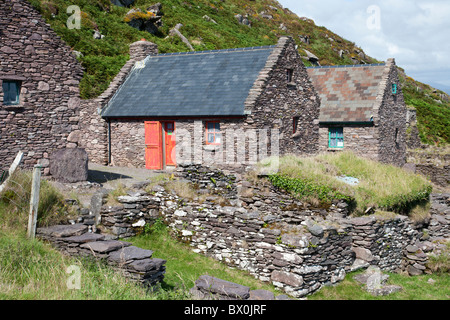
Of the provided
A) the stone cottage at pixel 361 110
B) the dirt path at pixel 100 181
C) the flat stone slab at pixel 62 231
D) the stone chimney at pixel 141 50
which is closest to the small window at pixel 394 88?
the stone cottage at pixel 361 110

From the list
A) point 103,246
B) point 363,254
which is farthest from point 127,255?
point 363,254

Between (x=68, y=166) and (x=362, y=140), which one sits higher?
(x=362, y=140)

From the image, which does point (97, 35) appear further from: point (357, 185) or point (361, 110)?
point (357, 185)

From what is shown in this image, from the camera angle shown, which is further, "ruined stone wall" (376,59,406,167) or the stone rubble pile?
"ruined stone wall" (376,59,406,167)

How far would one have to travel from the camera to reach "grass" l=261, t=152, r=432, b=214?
1277 cm

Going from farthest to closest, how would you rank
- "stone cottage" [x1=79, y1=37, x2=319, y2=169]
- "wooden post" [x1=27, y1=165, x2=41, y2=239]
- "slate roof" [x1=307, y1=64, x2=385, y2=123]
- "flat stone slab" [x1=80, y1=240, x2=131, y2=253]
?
"slate roof" [x1=307, y1=64, x2=385, y2=123] → "stone cottage" [x1=79, y1=37, x2=319, y2=169] → "wooden post" [x1=27, y1=165, x2=41, y2=239] → "flat stone slab" [x1=80, y1=240, x2=131, y2=253]

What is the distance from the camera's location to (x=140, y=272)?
8203 mm

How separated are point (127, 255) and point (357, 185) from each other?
8.66m

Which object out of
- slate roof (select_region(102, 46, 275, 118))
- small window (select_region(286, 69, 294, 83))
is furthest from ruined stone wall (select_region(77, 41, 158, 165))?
small window (select_region(286, 69, 294, 83))

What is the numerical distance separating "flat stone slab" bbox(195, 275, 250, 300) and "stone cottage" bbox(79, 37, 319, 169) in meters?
11.1

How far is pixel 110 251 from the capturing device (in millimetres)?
8875

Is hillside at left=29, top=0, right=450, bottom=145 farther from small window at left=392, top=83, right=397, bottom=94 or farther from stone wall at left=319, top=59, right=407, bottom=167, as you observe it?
small window at left=392, top=83, right=397, bottom=94

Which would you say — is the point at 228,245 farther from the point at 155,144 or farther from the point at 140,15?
the point at 140,15

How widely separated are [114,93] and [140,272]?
16.7m
